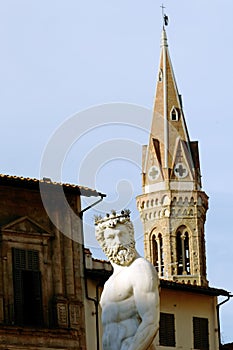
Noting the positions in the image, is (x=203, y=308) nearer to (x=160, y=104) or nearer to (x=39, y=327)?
(x=39, y=327)

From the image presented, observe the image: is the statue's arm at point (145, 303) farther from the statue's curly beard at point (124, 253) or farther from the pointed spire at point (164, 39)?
the pointed spire at point (164, 39)

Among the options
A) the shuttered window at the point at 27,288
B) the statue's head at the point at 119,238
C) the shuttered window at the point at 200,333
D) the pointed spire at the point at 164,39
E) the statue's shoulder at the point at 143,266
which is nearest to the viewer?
the statue's shoulder at the point at 143,266

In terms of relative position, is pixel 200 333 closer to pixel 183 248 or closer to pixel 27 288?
pixel 27 288

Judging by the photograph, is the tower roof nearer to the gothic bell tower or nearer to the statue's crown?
the gothic bell tower

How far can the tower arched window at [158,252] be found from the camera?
98688mm

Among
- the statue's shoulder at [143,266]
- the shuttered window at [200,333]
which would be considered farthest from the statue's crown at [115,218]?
the shuttered window at [200,333]

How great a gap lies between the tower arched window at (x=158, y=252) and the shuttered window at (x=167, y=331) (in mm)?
54664

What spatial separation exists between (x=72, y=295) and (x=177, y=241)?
58.9 meters

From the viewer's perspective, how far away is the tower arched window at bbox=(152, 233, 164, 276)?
98688 millimetres

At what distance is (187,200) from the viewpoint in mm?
99375

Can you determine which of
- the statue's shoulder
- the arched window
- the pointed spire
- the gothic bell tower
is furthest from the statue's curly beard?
the pointed spire

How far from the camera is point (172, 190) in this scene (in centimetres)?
10000

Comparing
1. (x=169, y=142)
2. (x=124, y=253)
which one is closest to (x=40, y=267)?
(x=124, y=253)

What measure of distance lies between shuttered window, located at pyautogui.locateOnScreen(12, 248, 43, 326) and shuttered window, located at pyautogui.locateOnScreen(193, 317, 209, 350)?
5.98m
